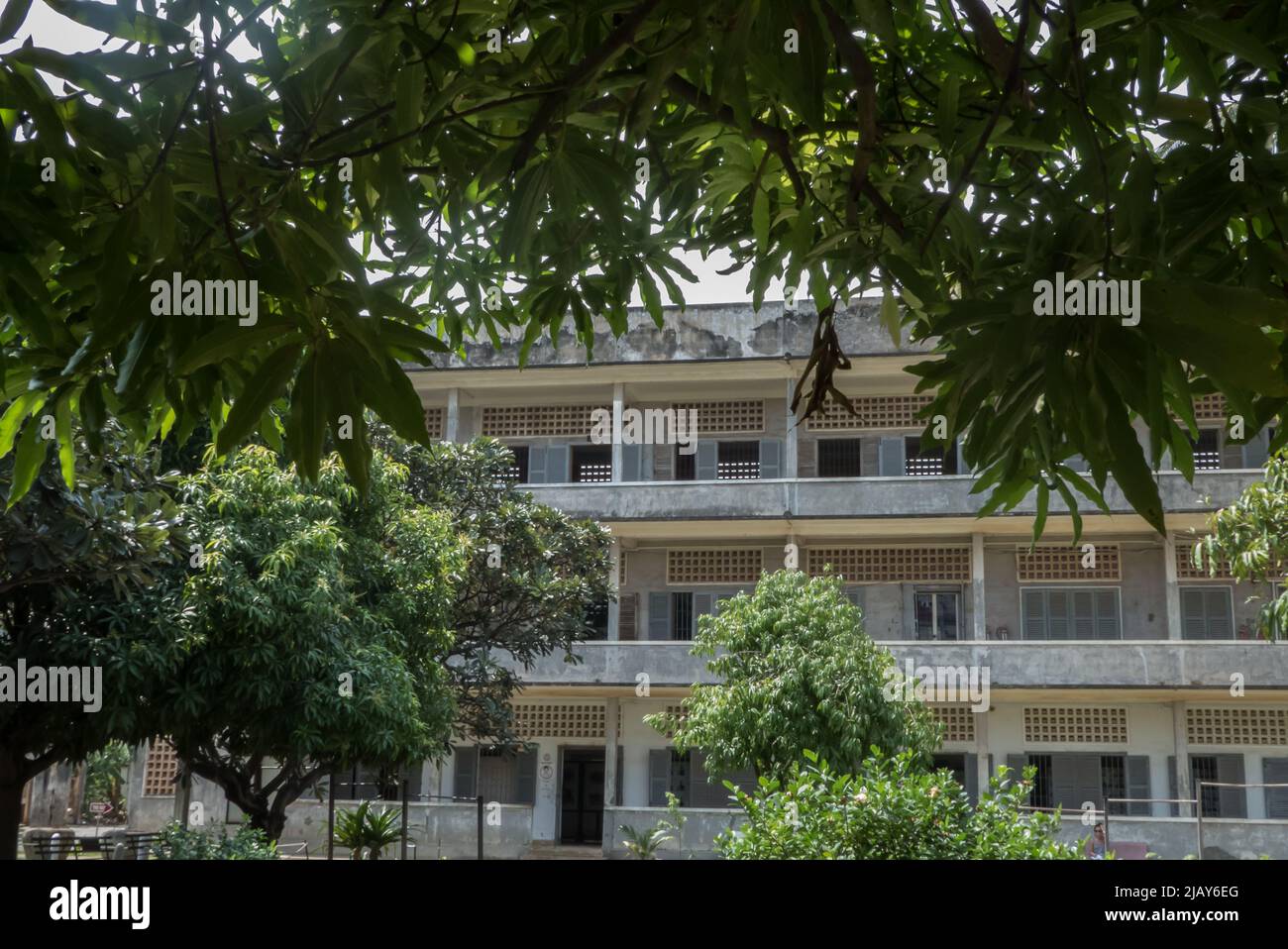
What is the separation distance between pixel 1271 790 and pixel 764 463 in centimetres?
894

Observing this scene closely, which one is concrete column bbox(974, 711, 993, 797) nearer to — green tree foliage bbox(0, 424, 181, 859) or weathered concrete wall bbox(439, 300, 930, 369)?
weathered concrete wall bbox(439, 300, 930, 369)

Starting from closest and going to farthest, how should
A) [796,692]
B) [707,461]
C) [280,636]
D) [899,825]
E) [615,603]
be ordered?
[899,825] → [280,636] → [796,692] → [615,603] → [707,461]

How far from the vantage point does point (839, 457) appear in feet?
72.7

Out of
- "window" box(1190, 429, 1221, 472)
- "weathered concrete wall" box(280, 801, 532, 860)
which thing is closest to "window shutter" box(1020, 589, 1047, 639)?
"window" box(1190, 429, 1221, 472)

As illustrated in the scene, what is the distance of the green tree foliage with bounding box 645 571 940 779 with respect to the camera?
1387cm

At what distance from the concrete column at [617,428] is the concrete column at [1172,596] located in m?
8.45

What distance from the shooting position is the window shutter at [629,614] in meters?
21.9

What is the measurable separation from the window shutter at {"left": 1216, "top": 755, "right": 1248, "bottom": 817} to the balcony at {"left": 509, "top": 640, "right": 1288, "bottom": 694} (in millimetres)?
1471

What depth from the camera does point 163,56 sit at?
1.79 meters

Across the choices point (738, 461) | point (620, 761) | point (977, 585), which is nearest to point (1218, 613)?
point (977, 585)

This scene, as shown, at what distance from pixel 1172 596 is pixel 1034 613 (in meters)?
2.09

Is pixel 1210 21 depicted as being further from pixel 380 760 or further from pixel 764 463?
pixel 764 463

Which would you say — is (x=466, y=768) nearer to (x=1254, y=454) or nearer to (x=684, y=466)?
(x=684, y=466)

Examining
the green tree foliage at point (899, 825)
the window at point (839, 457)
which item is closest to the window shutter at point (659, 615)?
the window at point (839, 457)
